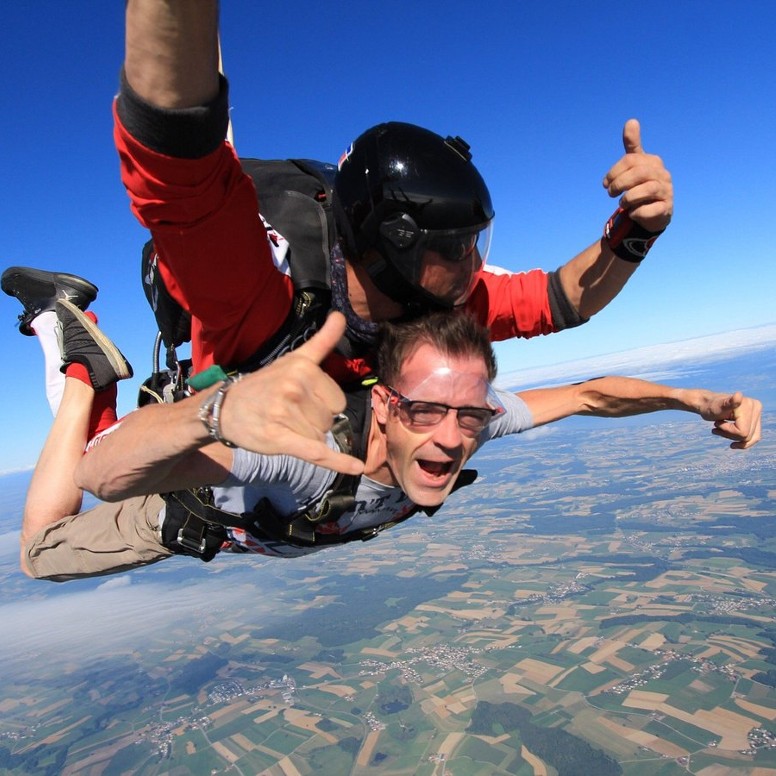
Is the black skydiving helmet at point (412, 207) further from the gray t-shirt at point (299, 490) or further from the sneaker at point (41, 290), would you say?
the sneaker at point (41, 290)

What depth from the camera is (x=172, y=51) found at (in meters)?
0.92

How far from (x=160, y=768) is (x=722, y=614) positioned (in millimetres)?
31021

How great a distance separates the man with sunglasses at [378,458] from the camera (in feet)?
4.47

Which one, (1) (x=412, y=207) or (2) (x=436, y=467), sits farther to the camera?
(2) (x=436, y=467)

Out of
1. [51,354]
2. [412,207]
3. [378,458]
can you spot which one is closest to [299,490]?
[378,458]

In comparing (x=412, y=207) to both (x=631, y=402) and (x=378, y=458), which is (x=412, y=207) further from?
(x=631, y=402)

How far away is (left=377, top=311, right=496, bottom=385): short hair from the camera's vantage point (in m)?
2.09

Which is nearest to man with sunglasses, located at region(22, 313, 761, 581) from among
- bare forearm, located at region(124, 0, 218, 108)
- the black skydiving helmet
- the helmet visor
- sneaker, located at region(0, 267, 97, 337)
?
the helmet visor

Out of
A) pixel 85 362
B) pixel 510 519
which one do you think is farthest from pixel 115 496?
pixel 510 519

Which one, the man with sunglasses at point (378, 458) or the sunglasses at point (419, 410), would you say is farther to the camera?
the sunglasses at point (419, 410)

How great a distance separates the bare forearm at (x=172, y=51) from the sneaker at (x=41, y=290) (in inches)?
109

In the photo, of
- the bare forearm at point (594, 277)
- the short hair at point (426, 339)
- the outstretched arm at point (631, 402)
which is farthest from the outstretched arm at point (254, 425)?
the outstretched arm at point (631, 402)

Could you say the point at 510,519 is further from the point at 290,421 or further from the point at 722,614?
the point at 290,421

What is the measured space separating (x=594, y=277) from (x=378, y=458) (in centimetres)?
125
